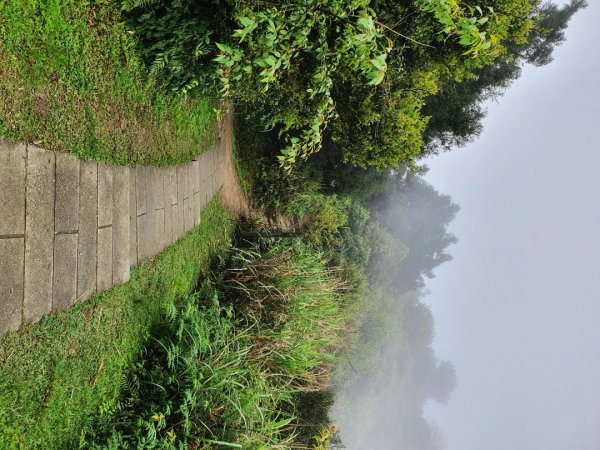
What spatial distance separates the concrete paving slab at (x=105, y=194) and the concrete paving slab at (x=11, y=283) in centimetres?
89

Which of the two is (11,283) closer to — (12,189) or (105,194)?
(12,189)

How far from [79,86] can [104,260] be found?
1.21 metres

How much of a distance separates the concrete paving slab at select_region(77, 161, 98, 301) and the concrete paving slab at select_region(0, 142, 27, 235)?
23.2 inches

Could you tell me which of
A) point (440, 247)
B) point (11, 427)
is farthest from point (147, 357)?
point (440, 247)

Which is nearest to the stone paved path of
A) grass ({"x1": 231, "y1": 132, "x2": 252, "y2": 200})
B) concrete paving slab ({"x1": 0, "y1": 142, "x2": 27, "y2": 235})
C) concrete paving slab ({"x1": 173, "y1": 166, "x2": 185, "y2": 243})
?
concrete paving slab ({"x1": 0, "y1": 142, "x2": 27, "y2": 235})

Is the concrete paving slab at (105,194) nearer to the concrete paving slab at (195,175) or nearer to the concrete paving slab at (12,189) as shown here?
the concrete paving slab at (12,189)

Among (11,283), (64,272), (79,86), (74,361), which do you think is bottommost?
(74,361)

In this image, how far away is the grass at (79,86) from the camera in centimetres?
274

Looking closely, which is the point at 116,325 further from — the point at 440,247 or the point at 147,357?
the point at 440,247

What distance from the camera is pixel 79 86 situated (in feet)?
11.1

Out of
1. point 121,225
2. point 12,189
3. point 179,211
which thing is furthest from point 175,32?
point 12,189

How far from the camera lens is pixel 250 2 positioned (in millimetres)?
4121

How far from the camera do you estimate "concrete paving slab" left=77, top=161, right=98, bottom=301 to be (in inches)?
129

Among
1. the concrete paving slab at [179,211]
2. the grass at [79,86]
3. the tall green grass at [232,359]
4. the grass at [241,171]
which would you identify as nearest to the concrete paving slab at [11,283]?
the grass at [79,86]
